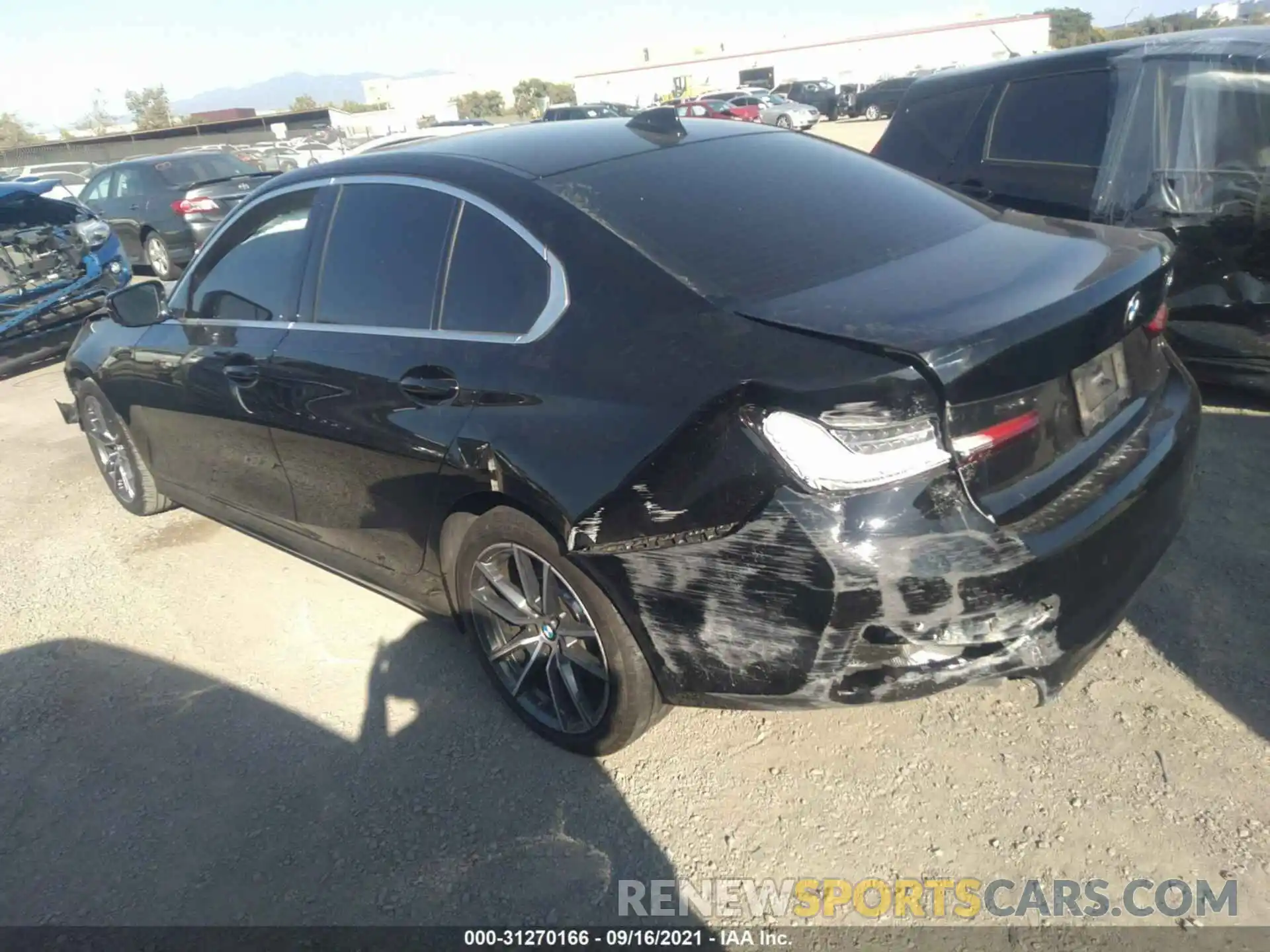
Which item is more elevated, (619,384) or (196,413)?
(619,384)

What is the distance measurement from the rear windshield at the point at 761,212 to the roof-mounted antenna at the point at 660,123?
0.14m

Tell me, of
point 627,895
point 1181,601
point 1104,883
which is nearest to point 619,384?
point 627,895

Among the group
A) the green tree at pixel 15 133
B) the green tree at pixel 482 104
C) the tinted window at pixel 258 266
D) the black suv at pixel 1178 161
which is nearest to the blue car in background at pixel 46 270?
the tinted window at pixel 258 266

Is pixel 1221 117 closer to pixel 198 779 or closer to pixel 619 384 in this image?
pixel 619 384

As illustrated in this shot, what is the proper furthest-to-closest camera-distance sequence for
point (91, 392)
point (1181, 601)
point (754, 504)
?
point (91, 392) < point (1181, 601) < point (754, 504)

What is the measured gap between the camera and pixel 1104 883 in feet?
7.27

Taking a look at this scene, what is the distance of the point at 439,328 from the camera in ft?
9.33

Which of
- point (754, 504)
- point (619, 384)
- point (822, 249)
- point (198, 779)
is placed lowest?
point (198, 779)

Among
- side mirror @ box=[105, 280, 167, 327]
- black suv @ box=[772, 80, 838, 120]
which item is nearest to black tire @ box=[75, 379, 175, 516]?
side mirror @ box=[105, 280, 167, 327]

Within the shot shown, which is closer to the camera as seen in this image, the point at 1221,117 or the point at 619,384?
the point at 619,384

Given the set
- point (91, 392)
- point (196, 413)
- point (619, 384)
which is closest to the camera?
point (619, 384)

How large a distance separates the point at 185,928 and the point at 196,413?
2.21 m

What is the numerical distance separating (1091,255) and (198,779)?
3113 millimetres

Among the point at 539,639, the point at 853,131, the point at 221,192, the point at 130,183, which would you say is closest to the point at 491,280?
the point at 539,639
